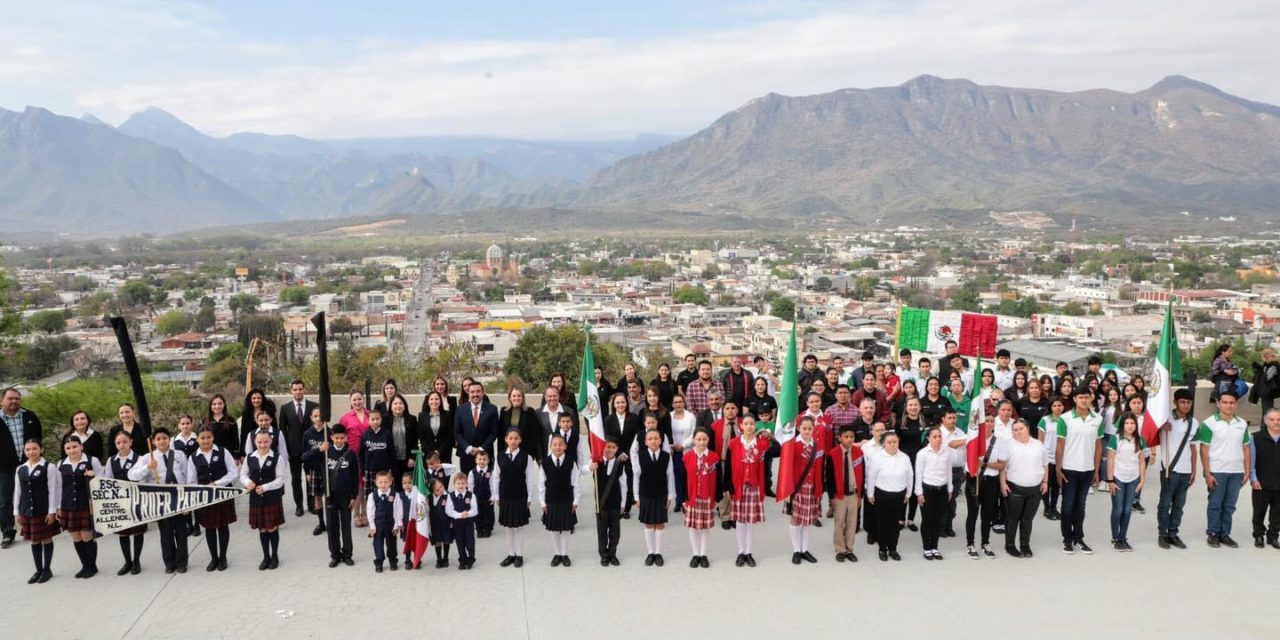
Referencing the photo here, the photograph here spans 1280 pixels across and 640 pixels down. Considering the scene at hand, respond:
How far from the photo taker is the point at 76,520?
264 inches

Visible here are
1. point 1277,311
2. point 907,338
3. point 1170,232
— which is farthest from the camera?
point 1170,232

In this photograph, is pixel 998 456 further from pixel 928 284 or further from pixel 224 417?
pixel 928 284

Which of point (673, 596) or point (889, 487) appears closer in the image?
point (673, 596)

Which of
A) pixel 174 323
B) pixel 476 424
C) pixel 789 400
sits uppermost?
pixel 789 400

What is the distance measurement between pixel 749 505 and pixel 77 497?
4720 millimetres

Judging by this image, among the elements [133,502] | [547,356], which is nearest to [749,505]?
[133,502]

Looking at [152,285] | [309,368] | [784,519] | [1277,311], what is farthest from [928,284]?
[784,519]

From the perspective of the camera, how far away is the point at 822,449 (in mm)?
7012

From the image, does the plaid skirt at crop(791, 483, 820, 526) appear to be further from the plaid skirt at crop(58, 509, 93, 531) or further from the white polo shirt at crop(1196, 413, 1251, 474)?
the plaid skirt at crop(58, 509, 93, 531)

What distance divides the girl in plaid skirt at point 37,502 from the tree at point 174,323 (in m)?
59.3

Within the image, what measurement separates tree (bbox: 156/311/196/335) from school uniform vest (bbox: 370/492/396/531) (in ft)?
198

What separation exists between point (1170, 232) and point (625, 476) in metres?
157

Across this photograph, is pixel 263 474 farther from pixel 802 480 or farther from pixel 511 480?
pixel 802 480

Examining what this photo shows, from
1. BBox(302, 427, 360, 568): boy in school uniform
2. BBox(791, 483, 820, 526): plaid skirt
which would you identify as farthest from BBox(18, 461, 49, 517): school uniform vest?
BBox(791, 483, 820, 526): plaid skirt
